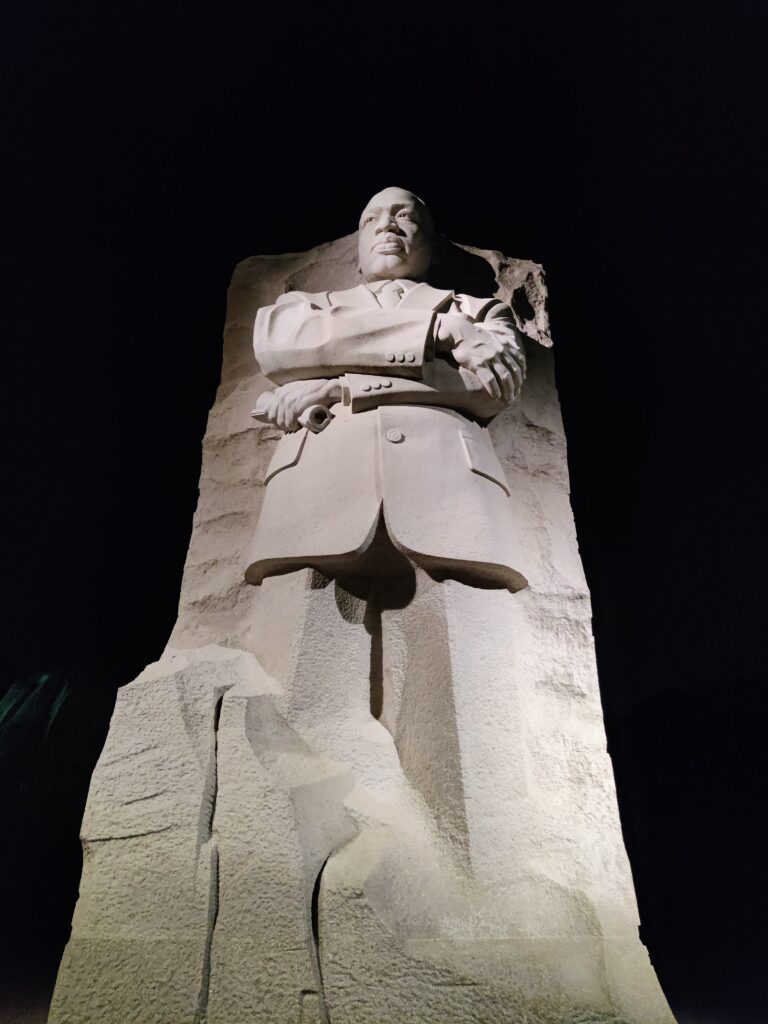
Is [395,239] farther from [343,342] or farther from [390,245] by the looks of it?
[343,342]

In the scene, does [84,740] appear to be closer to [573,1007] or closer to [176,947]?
[176,947]

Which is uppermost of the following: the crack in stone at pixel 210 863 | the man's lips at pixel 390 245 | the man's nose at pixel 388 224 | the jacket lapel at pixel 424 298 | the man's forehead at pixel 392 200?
the man's forehead at pixel 392 200

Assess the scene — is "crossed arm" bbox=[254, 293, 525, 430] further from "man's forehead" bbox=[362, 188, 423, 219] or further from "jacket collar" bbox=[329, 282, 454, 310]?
"man's forehead" bbox=[362, 188, 423, 219]

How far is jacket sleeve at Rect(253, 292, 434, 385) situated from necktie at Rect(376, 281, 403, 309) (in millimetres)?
146

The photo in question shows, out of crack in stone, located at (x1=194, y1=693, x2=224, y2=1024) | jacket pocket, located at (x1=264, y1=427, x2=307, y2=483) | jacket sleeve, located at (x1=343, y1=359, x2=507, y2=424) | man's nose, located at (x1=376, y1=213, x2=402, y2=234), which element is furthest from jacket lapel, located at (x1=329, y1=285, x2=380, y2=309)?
crack in stone, located at (x1=194, y1=693, x2=224, y2=1024)

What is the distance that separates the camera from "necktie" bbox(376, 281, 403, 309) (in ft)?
7.86

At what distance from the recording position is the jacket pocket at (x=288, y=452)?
6.86 feet

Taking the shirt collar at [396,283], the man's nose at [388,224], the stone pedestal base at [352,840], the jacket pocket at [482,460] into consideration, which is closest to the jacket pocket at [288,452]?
the stone pedestal base at [352,840]

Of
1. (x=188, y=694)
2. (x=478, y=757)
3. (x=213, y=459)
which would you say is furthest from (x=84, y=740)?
(x=478, y=757)

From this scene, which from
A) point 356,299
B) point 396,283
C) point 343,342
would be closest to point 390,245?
point 396,283

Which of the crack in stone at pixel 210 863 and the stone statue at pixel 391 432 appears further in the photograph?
the stone statue at pixel 391 432

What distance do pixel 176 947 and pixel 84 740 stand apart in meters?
1.81

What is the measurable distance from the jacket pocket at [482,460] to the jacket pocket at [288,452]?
42cm

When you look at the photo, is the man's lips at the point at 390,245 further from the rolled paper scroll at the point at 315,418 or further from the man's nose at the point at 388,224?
the rolled paper scroll at the point at 315,418
